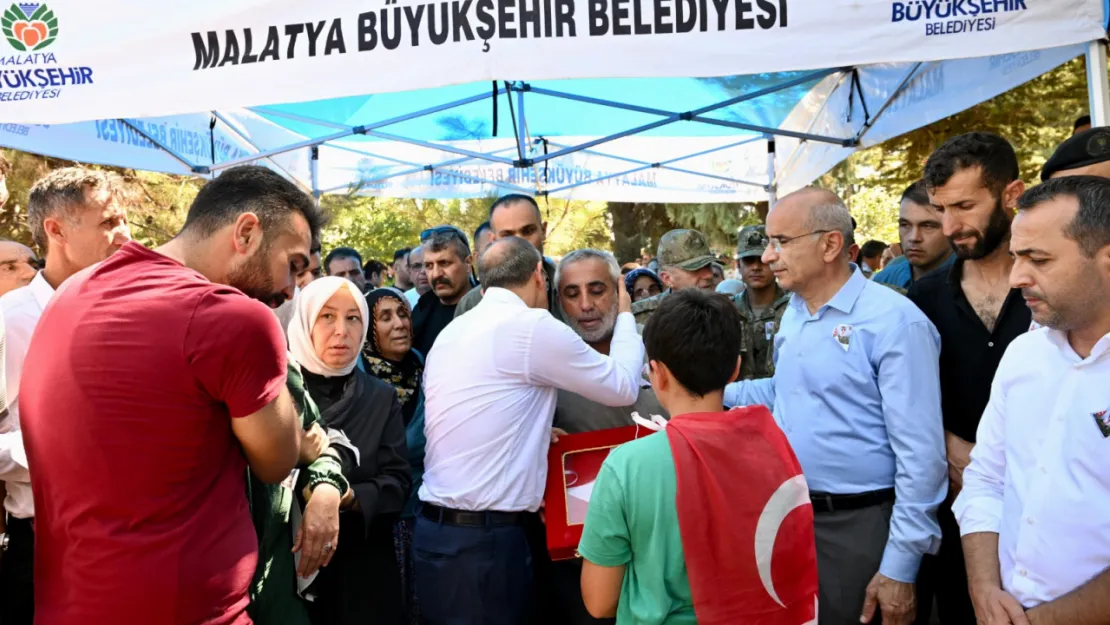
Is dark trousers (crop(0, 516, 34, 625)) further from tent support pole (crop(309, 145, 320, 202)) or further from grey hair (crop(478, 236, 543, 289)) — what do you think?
tent support pole (crop(309, 145, 320, 202))

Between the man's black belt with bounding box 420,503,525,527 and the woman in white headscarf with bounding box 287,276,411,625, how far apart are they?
7.7 inches

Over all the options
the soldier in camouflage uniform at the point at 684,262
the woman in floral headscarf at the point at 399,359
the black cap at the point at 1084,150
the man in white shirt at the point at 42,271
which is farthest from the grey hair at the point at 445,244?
the black cap at the point at 1084,150

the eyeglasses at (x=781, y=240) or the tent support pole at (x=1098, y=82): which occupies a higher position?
the tent support pole at (x=1098, y=82)

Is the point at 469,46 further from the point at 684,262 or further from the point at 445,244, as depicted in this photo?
the point at 684,262

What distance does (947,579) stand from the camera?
2861 mm

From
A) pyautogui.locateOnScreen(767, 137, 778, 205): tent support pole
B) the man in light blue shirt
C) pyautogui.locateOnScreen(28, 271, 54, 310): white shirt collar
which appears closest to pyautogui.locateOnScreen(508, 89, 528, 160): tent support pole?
pyautogui.locateOnScreen(767, 137, 778, 205): tent support pole

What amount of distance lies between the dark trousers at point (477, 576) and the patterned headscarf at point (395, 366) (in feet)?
3.20

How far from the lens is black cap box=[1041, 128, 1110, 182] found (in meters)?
2.60

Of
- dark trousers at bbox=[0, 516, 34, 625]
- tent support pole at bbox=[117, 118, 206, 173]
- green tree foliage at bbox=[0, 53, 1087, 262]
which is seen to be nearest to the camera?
dark trousers at bbox=[0, 516, 34, 625]

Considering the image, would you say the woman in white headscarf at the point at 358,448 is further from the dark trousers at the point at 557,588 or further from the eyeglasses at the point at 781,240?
the eyeglasses at the point at 781,240

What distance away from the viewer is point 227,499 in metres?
1.98

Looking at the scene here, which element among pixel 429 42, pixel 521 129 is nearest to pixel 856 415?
pixel 429 42

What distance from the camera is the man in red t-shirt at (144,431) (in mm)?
1792

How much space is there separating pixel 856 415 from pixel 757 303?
245 centimetres
